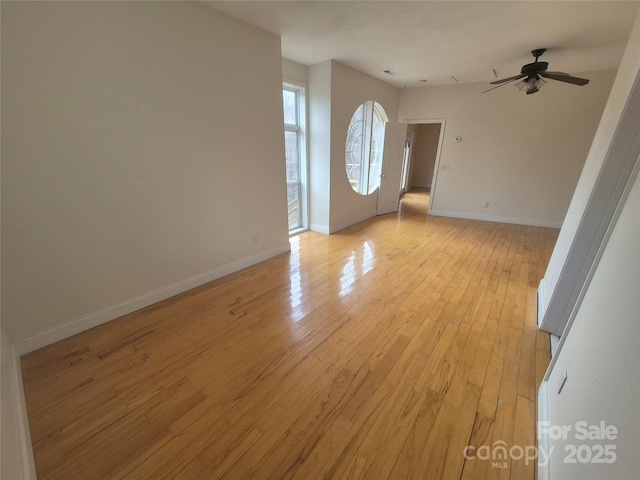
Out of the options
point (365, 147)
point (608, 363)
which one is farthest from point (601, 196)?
point (365, 147)

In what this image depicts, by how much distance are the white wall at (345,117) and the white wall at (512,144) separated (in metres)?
1.05

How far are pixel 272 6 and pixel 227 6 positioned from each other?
0.40 meters

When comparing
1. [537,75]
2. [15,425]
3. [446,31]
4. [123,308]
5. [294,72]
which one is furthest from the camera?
[294,72]

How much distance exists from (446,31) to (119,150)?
3.37 metres

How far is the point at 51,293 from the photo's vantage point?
184 centimetres

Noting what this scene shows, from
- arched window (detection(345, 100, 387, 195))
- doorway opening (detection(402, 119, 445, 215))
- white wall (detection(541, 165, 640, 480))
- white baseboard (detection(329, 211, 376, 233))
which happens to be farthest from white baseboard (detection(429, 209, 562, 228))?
white wall (detection(541, 165, 640, 480))

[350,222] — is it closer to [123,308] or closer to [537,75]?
[537,75]

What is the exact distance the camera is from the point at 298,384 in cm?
158

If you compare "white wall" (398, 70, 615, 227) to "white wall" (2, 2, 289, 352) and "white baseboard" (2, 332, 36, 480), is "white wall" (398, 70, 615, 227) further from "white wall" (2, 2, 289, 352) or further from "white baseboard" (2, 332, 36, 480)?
"white baseboard" (2, 332, 36, 480)

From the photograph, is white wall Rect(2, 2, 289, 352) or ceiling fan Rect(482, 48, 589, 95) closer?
white wall Rect(2, 2, 289, 352)

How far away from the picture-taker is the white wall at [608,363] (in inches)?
27.7

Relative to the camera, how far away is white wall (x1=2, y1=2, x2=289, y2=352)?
160 cm

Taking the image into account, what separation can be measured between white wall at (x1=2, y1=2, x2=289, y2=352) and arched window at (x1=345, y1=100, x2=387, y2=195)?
7.55ft

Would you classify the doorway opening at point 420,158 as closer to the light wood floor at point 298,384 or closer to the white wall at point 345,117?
the white wall at point 345,117
